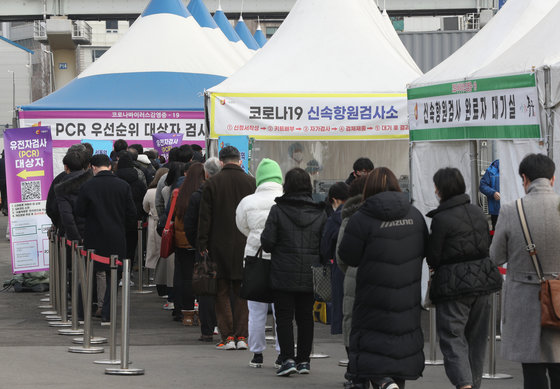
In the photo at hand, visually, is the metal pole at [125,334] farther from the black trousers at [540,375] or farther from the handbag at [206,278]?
the black trousers at [540,375]

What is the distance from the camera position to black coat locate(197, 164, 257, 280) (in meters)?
9.68

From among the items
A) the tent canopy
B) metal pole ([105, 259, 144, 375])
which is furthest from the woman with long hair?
the tent canopy

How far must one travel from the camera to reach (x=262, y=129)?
13422 mm

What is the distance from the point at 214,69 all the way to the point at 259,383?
12681mm

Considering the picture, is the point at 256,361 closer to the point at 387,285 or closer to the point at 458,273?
the point at 387,285

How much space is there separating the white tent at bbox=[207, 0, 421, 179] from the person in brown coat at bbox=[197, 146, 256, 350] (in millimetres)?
3641

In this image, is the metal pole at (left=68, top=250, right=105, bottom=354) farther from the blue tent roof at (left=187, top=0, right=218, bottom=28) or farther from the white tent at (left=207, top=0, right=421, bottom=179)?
the blue tent roof at (left=187, top=0, right=218, bottom=28)

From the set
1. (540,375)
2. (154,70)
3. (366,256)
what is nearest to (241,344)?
(366,256)

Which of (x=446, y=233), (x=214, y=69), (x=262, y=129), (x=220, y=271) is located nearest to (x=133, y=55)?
(x=214, y=69)

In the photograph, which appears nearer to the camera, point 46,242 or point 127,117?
point 46,242

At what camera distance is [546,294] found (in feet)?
20.6

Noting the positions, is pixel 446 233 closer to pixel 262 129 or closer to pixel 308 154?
pixel 262 129

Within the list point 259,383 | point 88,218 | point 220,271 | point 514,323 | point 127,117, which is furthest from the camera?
point 127,117

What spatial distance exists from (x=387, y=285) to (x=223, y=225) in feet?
11.1
